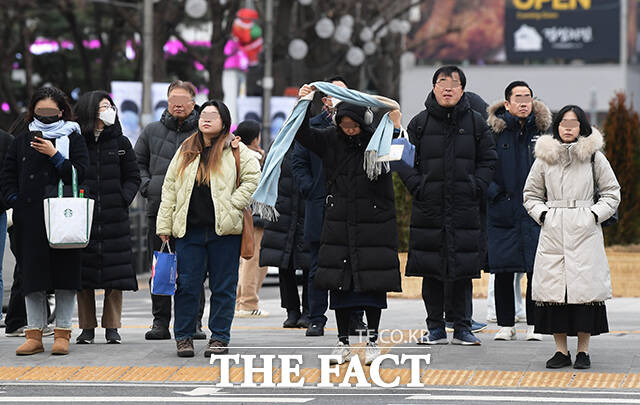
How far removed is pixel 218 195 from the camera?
35.6ft

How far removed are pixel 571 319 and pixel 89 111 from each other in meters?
3.86

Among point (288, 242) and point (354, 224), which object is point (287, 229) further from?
point (354, 224)

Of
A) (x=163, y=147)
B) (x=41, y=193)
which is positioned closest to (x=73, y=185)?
(x=41, y=193)

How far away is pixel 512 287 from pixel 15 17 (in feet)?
103

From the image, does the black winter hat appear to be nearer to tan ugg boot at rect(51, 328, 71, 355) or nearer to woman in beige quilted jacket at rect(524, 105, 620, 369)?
woman in beige quilted jacket at rect(524, 105, 620, 369)

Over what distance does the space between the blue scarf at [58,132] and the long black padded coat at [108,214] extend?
0.57 metres

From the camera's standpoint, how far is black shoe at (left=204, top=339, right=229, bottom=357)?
10906 mm

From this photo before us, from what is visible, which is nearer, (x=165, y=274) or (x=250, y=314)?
(x=165, y=274)

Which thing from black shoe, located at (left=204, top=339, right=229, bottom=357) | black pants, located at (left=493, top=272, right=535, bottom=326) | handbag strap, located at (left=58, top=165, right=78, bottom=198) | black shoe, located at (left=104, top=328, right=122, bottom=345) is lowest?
black shoe, located at (left=104, top=328, right=122, bottom=345)

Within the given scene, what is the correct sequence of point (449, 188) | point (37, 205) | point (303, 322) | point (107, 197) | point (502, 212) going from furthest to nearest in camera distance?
point (303, 322) < point (502, 212) < point (107, 197) < point (449, 188) < point (37, 205)

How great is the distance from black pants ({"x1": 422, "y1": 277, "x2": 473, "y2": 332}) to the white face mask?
257cm

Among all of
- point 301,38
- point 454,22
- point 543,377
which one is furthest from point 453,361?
point 454,22

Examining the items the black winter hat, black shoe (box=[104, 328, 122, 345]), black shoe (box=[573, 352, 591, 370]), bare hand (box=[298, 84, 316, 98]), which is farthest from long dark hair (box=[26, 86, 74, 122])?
black shoe (box=[573, 352, 591, 370])

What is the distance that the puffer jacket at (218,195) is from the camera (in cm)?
1083
